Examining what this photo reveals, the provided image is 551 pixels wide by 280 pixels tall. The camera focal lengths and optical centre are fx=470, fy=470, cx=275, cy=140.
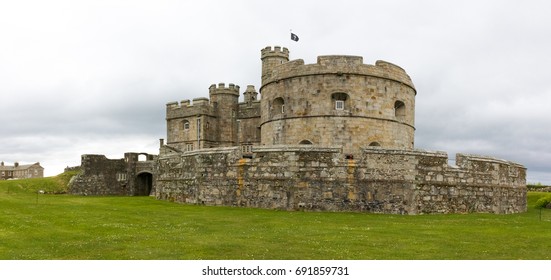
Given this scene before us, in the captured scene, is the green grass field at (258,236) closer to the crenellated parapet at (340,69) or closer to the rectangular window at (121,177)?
the crenellated parapet at (340,69)

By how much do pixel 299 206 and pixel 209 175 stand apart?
5.32 metres

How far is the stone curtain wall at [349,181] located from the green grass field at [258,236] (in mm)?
1370

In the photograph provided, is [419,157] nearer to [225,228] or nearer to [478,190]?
[478,190]

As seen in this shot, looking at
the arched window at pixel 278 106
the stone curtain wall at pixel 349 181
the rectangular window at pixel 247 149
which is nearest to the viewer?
Result: the stone curtain wall at pixel 349 181

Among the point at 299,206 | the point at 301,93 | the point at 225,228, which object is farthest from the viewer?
the point at 301,93

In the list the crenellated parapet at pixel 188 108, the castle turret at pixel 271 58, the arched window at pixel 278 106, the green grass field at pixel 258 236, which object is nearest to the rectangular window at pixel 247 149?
the green grass field at pixel 258 236

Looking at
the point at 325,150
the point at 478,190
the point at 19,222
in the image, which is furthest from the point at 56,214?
the point at 478,190

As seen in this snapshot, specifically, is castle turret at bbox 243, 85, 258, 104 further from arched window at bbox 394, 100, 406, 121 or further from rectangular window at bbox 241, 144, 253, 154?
rectangular window at bbox 241, 144, 253, 154

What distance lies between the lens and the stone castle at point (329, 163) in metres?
21.3

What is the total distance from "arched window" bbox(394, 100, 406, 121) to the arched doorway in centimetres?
2596

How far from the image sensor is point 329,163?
21266mm

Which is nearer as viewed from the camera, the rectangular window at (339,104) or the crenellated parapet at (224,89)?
the rectangular window at (339,104)

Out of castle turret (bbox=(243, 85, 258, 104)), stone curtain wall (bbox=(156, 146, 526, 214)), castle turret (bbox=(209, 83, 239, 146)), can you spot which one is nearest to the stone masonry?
stone curtain wall (bbox=(156, 146, 526, 214))

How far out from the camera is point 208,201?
2381 cm
